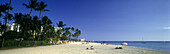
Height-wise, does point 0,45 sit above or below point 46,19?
below

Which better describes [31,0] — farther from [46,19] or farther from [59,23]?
[59,23]

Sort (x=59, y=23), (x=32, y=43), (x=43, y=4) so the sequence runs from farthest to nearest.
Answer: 1. (x=59, y=23)
2. (x=43, y=4)
3. (x=32, y=43)

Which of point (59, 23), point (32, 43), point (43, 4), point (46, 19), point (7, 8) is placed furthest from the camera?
point (59, 23)

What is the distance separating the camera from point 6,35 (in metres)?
20.6

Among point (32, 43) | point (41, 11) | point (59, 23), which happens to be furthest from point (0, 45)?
point (59, 23)

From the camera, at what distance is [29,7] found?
32219mm

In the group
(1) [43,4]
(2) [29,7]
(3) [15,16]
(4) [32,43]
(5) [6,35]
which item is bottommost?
(4) [32,43]

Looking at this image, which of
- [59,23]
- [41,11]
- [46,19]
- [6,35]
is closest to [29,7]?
[41,11]

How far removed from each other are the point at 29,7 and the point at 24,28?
803 centimetres

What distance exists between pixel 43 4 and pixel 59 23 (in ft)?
132

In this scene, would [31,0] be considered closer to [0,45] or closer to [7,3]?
[7,3]

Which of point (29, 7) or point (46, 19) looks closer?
point (29, 7)

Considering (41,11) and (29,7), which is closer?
(29,7)

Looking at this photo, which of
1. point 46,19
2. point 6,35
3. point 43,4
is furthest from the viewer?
point 46,19
